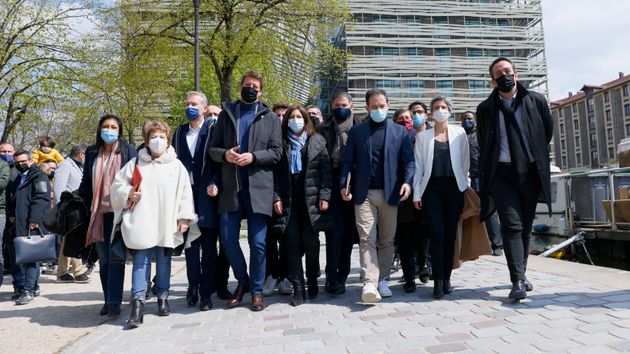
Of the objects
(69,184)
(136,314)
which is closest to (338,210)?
(136,314)

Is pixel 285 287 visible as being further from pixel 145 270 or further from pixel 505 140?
pixel 505 140

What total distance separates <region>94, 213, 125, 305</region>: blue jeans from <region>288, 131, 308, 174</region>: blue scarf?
1.97m

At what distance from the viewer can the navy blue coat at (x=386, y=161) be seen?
195 inches

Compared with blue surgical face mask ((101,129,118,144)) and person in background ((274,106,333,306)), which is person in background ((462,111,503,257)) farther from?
blue surgical face mask ((101,129,118,144))

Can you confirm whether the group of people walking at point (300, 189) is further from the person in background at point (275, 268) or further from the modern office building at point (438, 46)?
the modern office building at point (438, 46)

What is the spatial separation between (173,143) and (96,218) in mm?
1153

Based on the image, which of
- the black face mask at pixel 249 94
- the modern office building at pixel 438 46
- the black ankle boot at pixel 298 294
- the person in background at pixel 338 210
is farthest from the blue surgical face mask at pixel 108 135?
the modern office building at pixel 438 46

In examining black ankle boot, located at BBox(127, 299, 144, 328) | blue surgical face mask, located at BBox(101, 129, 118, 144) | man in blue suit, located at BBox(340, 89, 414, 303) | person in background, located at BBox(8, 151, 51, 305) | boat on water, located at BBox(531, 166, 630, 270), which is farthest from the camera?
boat on water, located at BBox(531, 166, 630, 270)

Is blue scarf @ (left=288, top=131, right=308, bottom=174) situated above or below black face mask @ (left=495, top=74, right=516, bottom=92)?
below

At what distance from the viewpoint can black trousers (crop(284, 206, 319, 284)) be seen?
16.9ft

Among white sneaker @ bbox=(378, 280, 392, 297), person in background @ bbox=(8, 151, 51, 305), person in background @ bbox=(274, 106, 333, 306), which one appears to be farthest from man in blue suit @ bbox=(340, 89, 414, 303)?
person in background @ bbox=(8, 151, 51, 305)

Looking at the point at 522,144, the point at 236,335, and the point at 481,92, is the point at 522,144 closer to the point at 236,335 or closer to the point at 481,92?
the point at 236,335

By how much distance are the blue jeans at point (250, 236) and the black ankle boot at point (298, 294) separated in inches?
14.4

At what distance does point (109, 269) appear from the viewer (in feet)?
16.4
